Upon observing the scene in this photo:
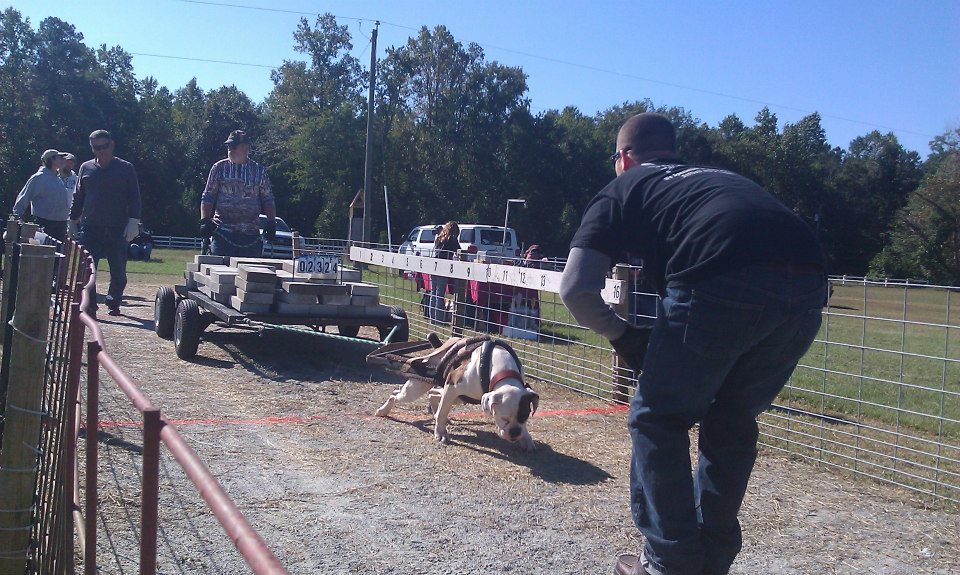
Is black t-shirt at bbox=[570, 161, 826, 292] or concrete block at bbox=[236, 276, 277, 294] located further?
concrete block at bbox=[236, 276, 277, 294]

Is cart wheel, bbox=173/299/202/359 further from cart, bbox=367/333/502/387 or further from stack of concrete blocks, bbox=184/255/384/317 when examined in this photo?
cart, bbox=367/333/502/387

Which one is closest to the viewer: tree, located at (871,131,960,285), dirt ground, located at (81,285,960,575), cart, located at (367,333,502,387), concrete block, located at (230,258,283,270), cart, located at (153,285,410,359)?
dirt ground, located at (81,285,960,575)

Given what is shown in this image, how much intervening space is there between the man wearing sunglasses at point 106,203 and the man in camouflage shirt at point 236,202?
0.90 m

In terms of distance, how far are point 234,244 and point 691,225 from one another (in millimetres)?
8162

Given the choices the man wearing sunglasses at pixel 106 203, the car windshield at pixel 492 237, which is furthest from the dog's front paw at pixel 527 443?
the car windshield at pixel 492 237

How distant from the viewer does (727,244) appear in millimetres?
2568

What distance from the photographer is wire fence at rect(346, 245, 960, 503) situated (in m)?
5.65

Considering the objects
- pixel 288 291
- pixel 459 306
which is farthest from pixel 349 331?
pixel 288 291

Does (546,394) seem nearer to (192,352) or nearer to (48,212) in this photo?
(192,352)

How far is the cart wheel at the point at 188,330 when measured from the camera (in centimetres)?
796

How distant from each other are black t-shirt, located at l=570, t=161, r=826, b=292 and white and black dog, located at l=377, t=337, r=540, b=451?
8.03 ft

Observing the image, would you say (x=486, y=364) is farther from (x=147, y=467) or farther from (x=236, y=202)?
(x=236, y=202)

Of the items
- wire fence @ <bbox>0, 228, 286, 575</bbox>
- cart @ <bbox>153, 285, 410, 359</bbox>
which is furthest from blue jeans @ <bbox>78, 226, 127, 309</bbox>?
wire fence @ <bbox>0, 228, 286, 575</bbox>

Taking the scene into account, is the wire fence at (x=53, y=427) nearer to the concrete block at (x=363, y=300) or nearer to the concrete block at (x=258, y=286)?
the concrete block at (x=258, y=286)
